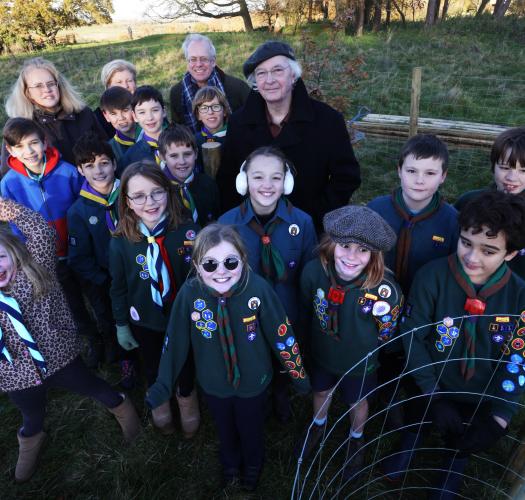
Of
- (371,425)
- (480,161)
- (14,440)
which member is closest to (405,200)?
(371,425)

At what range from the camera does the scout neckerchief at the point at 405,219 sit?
254 centimetres

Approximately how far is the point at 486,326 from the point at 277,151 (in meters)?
1.60

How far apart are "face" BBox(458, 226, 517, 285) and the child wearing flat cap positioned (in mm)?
375

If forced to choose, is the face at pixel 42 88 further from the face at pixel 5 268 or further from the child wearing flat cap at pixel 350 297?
the child wearing flat cap at pixel 350 297

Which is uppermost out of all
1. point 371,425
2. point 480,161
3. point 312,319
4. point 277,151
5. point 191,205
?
point 277,151

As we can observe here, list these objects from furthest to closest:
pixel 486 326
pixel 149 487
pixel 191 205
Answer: pixel 191 205 → pixel 149 487 → pixel 486 326

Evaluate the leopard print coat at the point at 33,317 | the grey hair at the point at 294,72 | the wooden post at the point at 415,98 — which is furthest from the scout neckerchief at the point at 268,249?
the wooden post at the point at 415,98

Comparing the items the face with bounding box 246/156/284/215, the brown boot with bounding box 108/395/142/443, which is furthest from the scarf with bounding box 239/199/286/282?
A: the brown boot with bounding box 108/395/142/443

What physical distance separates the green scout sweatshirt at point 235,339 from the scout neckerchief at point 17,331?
0.72 m

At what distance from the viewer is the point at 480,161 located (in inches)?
277

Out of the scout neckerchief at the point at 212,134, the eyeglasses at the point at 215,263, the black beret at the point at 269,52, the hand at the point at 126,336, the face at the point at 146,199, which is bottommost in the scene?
the hand at the point at 126,336

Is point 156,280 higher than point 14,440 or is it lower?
higher

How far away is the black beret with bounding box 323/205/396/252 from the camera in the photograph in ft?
6.93

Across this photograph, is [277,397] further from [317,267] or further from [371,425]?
[317,267]
